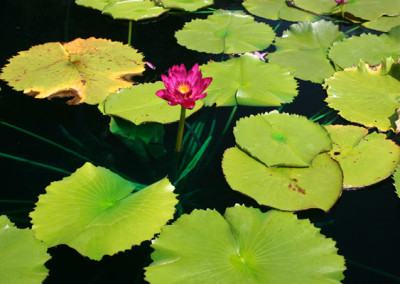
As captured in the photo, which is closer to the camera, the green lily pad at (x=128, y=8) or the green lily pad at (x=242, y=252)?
the green lily pad at (x=242, y=252)

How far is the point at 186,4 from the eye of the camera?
2928 mm

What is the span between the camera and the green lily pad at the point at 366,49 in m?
2.25

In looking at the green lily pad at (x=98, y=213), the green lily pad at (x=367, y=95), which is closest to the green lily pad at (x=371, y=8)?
the green lily pad at (x=367, y=95)

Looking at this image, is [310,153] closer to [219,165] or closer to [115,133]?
[219,165]

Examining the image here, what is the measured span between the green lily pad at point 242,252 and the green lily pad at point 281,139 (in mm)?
286

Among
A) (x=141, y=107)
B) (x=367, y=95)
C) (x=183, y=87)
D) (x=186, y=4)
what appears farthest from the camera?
(x=186, y=4)

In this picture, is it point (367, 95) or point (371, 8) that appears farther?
point (371, 8)

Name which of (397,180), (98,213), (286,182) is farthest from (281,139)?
(98,213)

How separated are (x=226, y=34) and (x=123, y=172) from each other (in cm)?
132

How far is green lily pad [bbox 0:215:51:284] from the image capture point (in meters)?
1.08

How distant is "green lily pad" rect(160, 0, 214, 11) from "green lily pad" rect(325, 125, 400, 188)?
5.25 feet

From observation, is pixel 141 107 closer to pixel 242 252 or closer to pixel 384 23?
pixel 242 252

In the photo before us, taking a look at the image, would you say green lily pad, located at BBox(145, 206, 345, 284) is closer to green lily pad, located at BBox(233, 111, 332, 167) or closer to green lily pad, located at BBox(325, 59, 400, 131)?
green lily pad, located at BBox(233, 111, 332, 167)

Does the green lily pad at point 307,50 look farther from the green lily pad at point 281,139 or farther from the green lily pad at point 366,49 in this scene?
the green lily pad at point 281,139
